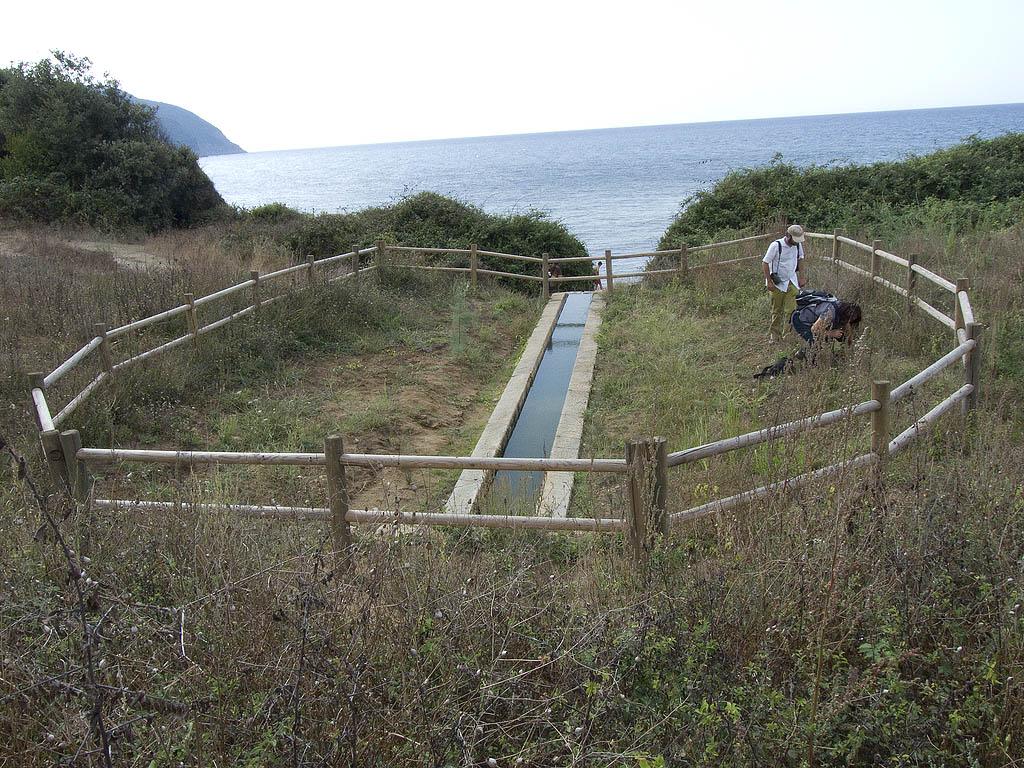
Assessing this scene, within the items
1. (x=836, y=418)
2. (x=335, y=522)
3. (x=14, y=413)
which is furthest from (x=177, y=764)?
(x=14, y=413)

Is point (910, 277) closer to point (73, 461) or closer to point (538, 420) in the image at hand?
point (538, 420)

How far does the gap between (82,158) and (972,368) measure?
1018 inches

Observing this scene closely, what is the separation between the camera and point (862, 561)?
3.22 meters

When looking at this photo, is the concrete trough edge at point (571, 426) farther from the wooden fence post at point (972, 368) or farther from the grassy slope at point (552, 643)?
the wooden fence post at point (972, 368)

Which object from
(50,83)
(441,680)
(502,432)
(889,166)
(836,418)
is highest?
(50,83)

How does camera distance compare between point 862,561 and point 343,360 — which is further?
point 343,360

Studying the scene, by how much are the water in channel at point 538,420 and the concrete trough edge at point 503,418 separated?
0.11 metres

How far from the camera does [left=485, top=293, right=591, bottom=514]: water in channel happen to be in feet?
19.2

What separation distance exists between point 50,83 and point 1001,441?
28.6 metres

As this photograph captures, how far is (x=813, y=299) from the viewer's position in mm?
9445

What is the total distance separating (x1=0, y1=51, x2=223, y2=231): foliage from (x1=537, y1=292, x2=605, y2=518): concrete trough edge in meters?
16.6

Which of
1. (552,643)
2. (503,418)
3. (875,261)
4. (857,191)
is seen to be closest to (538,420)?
(503,418)

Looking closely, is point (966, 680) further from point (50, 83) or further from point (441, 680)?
point (50, 83)

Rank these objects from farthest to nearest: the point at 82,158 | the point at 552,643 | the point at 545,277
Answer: the point at 82,158, the point at 545,277, the point at 552,643
